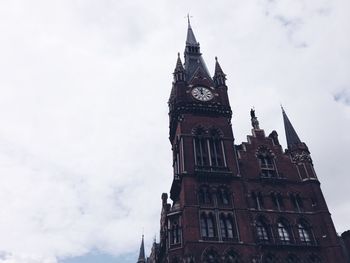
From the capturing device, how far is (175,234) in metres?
54.3

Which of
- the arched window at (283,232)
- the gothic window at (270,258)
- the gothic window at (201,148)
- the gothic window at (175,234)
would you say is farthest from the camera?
the gothic window at (201,148)

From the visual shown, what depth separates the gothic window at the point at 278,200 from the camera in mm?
57188

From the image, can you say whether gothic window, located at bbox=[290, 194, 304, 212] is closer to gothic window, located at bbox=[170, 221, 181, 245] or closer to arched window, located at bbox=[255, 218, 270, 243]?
arched window, located at bbox=[255, 218, 270, 243]

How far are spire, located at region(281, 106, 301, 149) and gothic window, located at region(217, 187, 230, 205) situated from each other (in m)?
13.7

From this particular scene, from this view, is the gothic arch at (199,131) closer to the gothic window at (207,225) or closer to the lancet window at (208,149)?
the lancet window at (208,149)

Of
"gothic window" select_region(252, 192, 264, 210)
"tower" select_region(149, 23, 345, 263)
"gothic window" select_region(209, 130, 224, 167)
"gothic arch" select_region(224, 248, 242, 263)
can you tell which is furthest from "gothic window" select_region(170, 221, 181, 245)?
"gothic window" select_region(252, 192, 264, 210)

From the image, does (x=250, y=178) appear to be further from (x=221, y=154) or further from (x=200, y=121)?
(x=200, y=121)

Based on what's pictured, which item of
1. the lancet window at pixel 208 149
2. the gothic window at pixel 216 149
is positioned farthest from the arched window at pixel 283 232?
the gothic window at pixel 216 149

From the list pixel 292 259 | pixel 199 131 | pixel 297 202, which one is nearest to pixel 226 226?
pixel 292 259

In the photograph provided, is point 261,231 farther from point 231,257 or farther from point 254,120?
point 254,120

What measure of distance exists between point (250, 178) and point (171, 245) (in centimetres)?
1439

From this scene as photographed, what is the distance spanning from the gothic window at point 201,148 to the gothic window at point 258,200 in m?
7.67

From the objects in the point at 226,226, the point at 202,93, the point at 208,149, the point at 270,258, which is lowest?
the point at 270,258

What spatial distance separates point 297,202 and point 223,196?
10.3 meters
